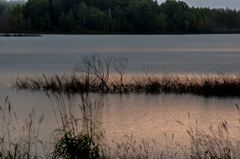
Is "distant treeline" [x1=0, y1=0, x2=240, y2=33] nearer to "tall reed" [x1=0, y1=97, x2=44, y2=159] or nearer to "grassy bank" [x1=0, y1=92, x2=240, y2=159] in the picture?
"tall reed" [x1=0, y1=97, x2=44, y2=159]

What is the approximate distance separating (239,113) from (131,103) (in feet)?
15.2

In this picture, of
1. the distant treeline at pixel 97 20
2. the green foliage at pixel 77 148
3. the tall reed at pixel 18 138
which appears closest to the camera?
the green foliage at pixel 77 148

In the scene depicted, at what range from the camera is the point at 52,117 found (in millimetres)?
11820

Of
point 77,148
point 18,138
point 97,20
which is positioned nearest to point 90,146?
point 77,148

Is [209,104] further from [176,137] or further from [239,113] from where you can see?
[176,137]

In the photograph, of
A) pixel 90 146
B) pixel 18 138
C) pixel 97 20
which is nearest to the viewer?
pixel 90 146

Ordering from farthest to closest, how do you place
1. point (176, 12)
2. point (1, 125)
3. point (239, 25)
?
point (239, 25) → point (176, 12) → point (1, 125)

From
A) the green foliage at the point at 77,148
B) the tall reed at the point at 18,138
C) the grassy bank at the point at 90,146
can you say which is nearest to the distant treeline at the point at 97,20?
the tall reed at the point at 18,138

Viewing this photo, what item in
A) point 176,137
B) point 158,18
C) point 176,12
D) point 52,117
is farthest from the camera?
Answer: point 176,12

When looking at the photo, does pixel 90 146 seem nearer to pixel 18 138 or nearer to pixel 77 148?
pixel 77 148

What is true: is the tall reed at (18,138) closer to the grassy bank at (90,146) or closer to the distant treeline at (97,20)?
the grassy bank at (90,146)

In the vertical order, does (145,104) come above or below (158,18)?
below

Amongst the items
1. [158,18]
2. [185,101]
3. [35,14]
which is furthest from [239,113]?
[35,14]

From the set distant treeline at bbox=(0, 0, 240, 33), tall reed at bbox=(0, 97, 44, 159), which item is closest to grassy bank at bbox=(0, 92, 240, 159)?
tall reed at bbox=(0, 97, 44, 159)
